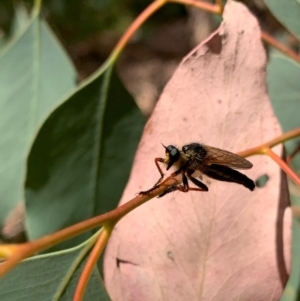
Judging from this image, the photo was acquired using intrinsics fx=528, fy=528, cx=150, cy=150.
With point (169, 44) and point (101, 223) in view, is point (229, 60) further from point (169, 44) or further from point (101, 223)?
point (169, 44)

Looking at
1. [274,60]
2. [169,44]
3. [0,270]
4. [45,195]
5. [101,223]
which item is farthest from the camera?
[169,44]

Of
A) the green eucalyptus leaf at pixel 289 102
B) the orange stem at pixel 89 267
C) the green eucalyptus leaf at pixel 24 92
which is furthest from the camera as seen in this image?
the green eucalyptus leaf at pixel 24 92

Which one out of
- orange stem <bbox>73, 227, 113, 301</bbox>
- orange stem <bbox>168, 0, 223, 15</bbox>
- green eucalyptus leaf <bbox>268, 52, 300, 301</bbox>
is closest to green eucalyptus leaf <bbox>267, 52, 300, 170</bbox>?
green eucalyptus leaf <bbox>268, 52, 300, 301</bbox>

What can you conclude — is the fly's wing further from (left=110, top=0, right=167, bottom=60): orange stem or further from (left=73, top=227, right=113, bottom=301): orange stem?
(left=110, top=0, right=167, bottom=60): orange stem

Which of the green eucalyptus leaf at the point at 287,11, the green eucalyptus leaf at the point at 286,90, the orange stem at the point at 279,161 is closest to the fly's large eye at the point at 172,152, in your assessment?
the orange stem at the point at 279,161

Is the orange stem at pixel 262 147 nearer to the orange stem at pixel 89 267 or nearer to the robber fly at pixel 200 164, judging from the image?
the robber fly at pixel 200 164

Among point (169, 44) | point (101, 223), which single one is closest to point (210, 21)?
point (169, 44)

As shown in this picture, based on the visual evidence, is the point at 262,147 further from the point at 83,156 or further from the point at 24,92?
the point at 24,92
